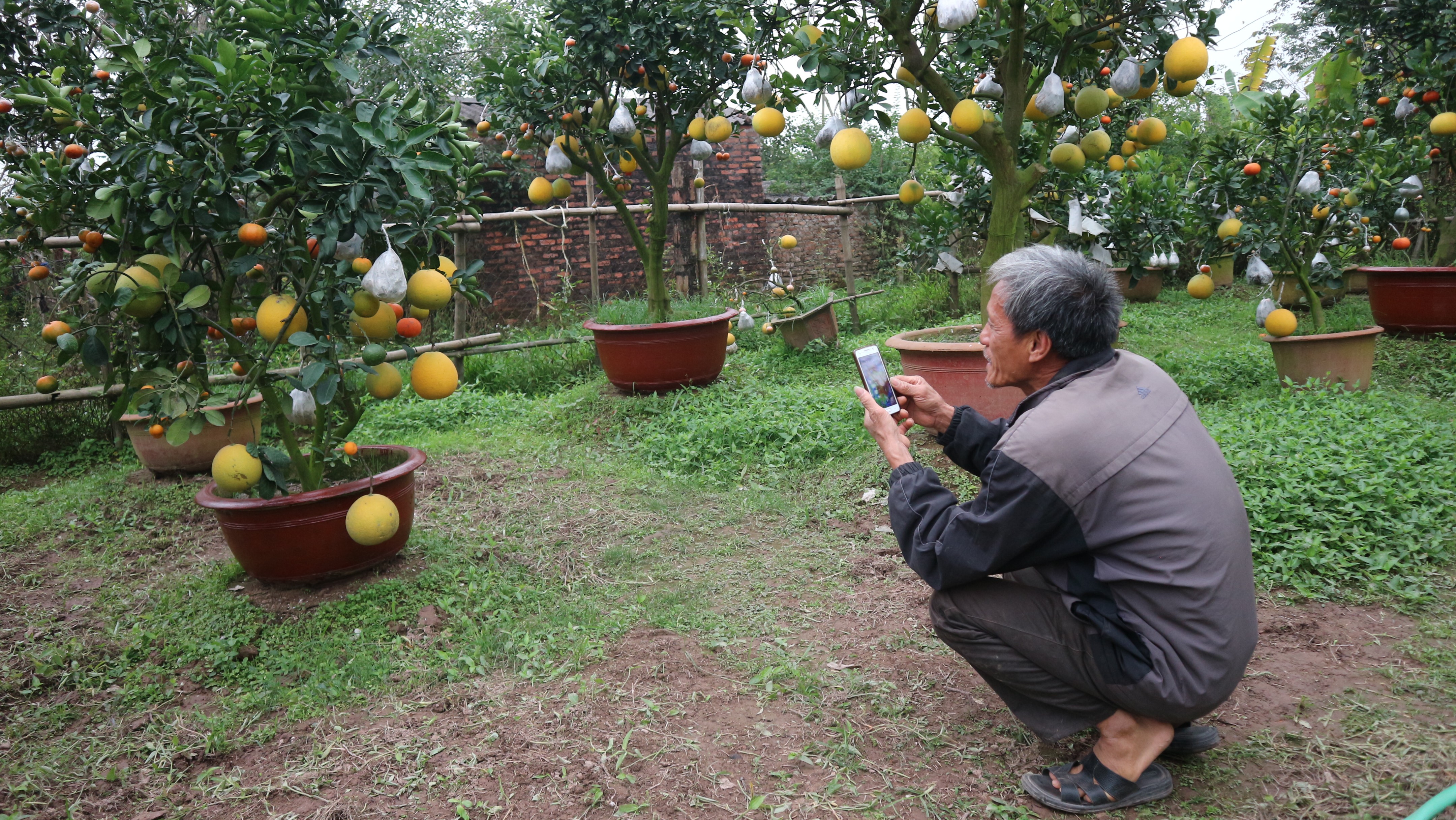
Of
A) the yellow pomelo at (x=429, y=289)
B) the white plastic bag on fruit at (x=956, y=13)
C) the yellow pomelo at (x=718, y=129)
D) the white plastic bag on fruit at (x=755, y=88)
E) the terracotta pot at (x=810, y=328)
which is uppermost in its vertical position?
the white plastic bag on fruit at (x=956, y=13)

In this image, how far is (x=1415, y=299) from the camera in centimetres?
532

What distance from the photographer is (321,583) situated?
3062 mm

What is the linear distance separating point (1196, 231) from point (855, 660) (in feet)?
13.3

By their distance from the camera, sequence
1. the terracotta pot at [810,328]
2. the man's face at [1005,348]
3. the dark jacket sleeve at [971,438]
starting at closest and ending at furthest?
1. the man's face at [1005,348]
2. the dark jacket sleeve at [971,438]
3. the terracotta pot at [810,328]

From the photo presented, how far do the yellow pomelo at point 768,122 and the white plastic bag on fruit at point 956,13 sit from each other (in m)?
1.19

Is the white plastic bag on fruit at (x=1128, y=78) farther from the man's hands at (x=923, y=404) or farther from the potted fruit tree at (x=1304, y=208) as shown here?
the man's hands at (x=923, y=404)

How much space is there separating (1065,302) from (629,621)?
5.66 feet

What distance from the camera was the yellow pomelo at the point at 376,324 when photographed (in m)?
2.65

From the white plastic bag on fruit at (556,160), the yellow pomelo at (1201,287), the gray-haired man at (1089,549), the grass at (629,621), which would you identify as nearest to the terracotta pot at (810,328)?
the grass at (629,621)

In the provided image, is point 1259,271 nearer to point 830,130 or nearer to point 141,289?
point 830,130

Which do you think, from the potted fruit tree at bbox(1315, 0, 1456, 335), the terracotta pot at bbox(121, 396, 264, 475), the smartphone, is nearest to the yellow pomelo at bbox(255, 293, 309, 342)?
the smartphone

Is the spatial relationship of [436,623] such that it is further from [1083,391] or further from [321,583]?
[1083,391]

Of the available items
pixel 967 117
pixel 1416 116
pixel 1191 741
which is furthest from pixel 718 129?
pixel 1416 116

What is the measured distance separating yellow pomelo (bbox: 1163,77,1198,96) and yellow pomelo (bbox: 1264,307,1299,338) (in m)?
1.56
